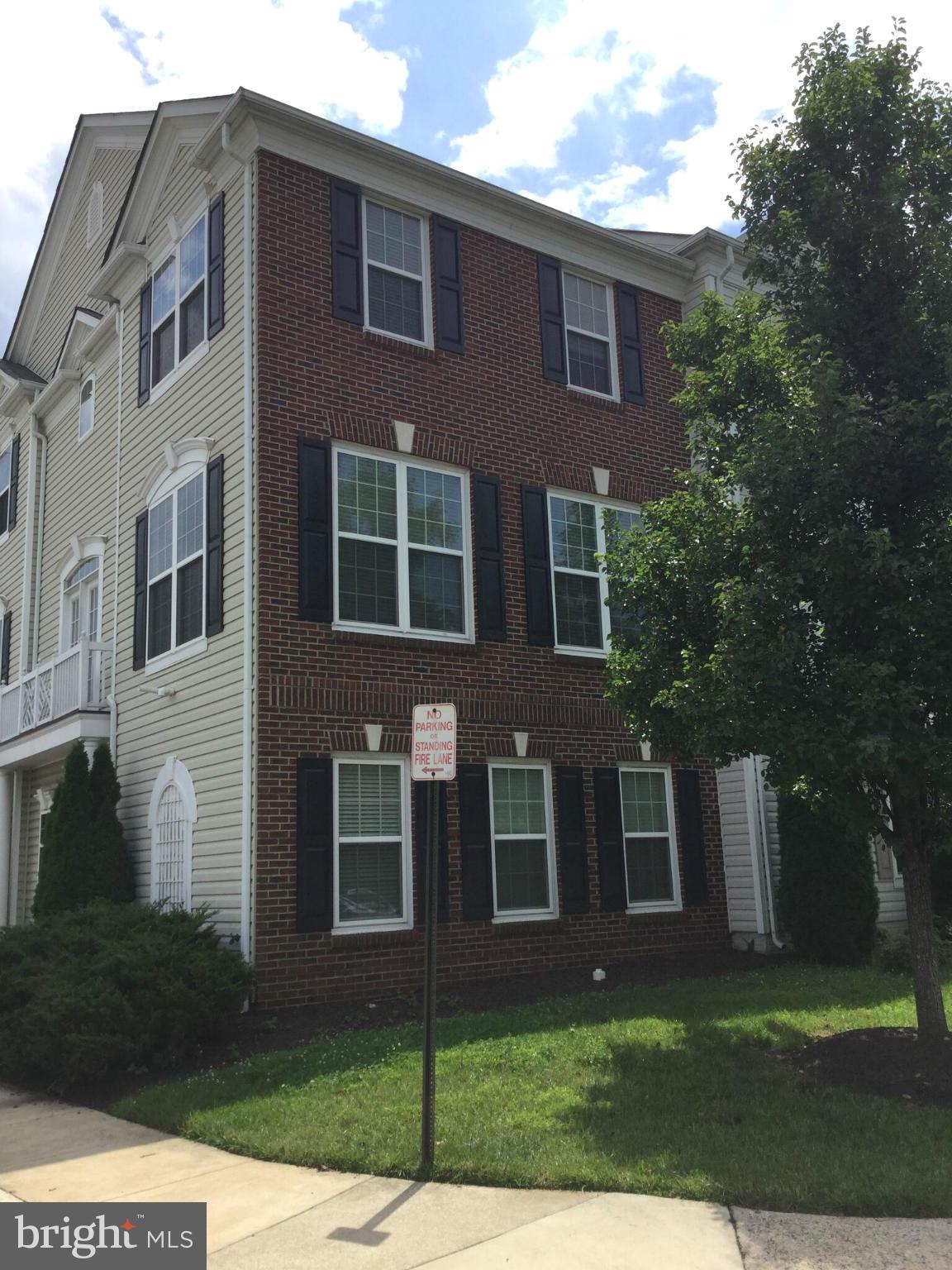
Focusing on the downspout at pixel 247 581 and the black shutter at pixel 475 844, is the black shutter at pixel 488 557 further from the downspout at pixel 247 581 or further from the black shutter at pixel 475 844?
the downspout at pixel 247 581

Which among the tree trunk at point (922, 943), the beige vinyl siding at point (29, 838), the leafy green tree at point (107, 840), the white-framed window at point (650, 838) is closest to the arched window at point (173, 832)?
the leafy green tree at point (107, 840)

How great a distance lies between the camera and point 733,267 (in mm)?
16266

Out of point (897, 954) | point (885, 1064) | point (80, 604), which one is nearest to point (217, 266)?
point (80, 604)

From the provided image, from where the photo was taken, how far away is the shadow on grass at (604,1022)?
8.02 m

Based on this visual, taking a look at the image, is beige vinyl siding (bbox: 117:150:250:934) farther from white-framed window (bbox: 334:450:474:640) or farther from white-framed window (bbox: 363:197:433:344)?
white-framed window (bbox: 363:197:433:344)

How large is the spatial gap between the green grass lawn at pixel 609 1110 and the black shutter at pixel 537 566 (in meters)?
4.79

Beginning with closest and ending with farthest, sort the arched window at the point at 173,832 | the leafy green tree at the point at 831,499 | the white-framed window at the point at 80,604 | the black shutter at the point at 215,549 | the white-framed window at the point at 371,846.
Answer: the leafy green tree at the point at 831,499
the white-framed window at the point at 371,846
the black shutter at the point at 215,549
the arched window at the point at 173,832
the white-framed window at the point at 80,604

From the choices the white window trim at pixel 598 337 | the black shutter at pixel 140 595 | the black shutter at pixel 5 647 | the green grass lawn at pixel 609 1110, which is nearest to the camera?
the green grass lawn at pixel 609 1110

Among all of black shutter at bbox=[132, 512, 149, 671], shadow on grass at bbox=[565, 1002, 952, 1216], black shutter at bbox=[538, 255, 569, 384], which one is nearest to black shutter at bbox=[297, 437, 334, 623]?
black shutter at bbox=[132, 512, 149, 671]

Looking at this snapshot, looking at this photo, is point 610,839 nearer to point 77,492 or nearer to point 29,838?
point 29,838

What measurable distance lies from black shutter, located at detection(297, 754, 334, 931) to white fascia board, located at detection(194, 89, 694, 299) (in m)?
7.00

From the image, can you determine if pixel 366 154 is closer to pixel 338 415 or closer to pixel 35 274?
pixel 338 415

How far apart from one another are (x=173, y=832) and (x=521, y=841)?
4009 millimetres

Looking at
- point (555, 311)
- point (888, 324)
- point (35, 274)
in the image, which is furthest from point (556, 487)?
point (35, 274)
